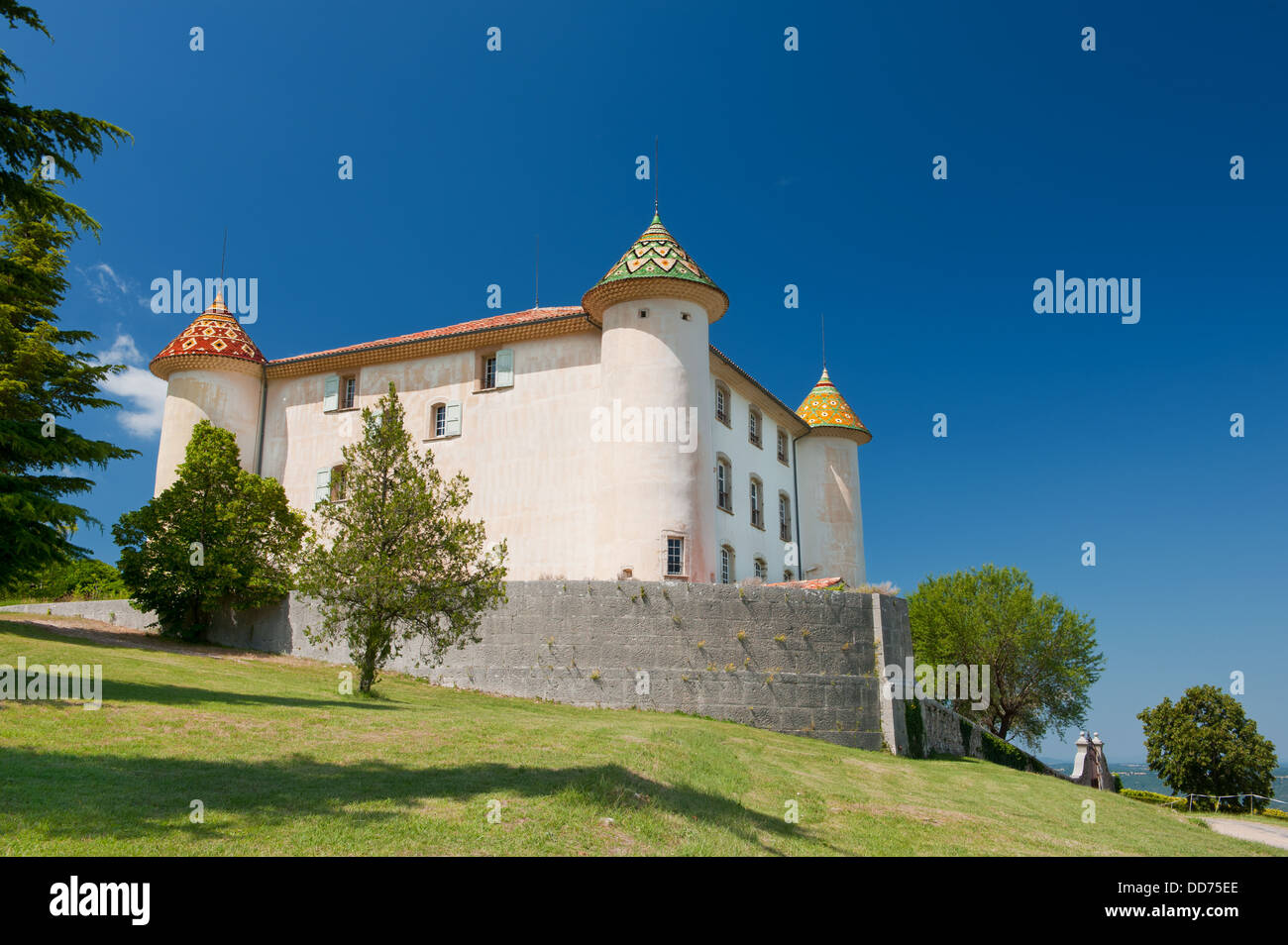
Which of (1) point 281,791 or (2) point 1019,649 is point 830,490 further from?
(1) point 281,791

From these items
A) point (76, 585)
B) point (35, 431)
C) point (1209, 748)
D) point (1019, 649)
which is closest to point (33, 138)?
point (35, 431)

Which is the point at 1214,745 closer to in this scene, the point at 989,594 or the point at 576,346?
the point at 989,594

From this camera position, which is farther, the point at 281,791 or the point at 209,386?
the point at 209,386

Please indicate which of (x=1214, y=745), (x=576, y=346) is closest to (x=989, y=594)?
(x=1214, y=745)

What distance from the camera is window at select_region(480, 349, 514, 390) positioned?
97.7 feet

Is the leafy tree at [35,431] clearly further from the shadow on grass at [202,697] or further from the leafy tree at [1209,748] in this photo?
the leafy tree at [1209,748]

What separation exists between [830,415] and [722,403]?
977cm

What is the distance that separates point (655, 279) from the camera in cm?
2648

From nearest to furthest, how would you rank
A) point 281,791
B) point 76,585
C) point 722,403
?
point 281,791
point 722,403
point 76,585

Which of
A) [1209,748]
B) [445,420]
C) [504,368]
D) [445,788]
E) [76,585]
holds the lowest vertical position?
[1209,748]

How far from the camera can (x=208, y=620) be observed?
1101 inches

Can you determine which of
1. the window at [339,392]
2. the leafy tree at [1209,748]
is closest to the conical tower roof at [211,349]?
the window at [339,392]

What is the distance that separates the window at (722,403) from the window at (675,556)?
6648 mm

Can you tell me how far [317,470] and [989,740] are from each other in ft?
82.6
